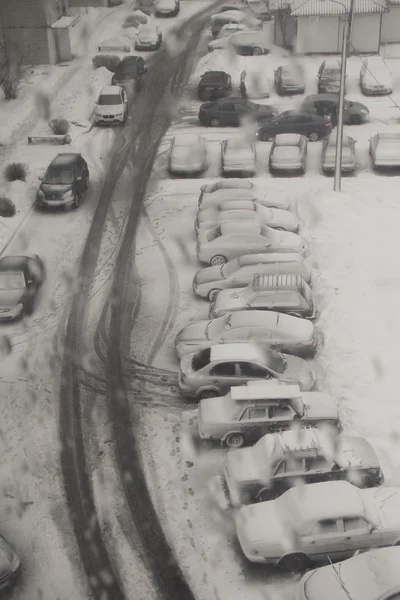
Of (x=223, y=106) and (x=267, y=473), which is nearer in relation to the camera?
(x=267, y=473)

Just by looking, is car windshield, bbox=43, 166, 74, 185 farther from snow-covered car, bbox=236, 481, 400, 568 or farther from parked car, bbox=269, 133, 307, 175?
snow-covered car, bbox=236, 481, 400, 568

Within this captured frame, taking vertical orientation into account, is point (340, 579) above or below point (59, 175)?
above

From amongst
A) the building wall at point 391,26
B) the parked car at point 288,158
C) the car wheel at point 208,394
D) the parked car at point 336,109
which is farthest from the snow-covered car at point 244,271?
the building wall at point 391,26

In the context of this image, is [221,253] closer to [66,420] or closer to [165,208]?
[165,208]

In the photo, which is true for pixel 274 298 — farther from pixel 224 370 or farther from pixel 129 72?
pixel 129 72

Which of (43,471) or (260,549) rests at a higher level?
(260,549)

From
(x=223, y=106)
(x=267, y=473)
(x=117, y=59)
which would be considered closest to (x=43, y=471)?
(x=267, y=473)

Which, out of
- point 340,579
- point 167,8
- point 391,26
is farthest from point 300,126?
point 167,8

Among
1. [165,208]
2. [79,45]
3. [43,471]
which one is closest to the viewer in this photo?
[43,471]
